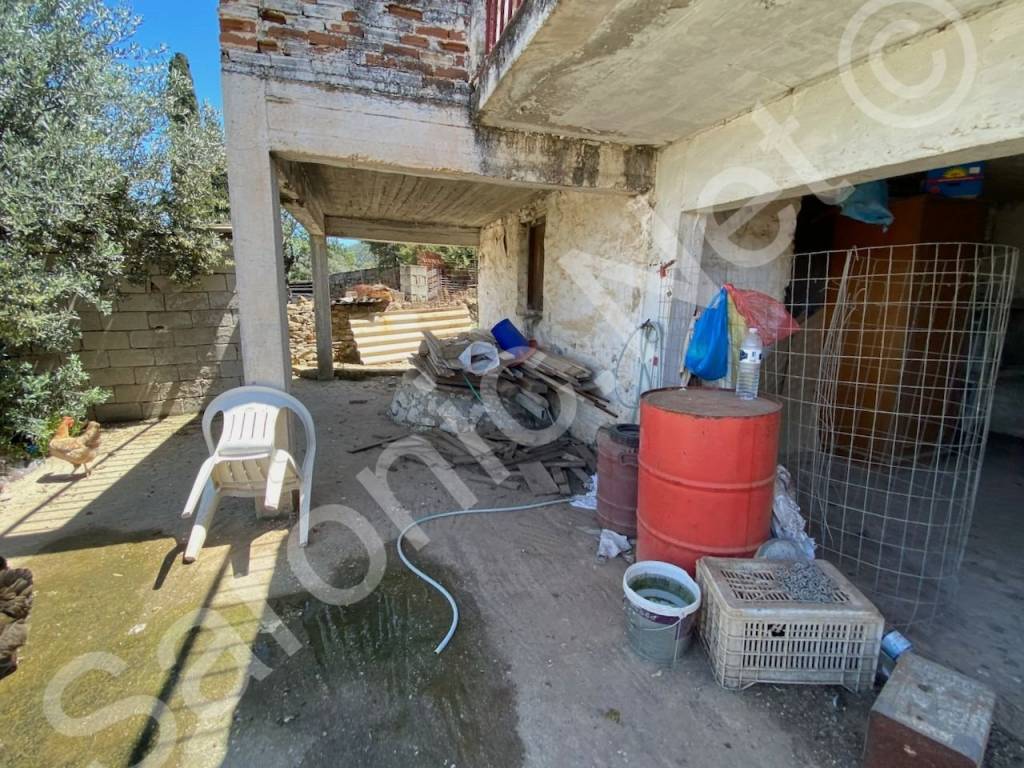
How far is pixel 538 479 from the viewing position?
4062 millimetres

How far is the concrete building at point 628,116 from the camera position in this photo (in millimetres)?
1860

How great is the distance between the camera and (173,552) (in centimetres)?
299

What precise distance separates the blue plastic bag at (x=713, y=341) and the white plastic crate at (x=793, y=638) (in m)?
1.41

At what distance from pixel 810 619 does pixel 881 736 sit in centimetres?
41

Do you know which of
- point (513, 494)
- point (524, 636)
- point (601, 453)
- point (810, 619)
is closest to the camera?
point (810, 619)

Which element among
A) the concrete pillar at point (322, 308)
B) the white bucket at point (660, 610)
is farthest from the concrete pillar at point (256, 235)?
the concrete pillar at point (322, 308)

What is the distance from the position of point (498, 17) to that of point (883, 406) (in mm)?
4524

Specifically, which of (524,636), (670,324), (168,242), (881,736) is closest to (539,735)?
(524,636)

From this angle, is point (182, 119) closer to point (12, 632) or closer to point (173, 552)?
point (173, 552)

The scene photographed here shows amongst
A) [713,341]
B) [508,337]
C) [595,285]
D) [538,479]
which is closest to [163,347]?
[508,337]

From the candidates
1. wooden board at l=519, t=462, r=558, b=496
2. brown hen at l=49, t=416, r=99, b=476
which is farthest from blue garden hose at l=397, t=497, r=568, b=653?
brown hen at l=49, t=416, r=99, b=476

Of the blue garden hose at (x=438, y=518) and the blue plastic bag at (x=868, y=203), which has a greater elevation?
the blue plastic bag at (x=868, y=203)

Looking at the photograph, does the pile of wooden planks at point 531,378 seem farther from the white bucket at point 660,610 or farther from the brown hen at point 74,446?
the brown hen at point 74,446

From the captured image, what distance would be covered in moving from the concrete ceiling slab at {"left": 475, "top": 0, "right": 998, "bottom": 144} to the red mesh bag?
112cm
